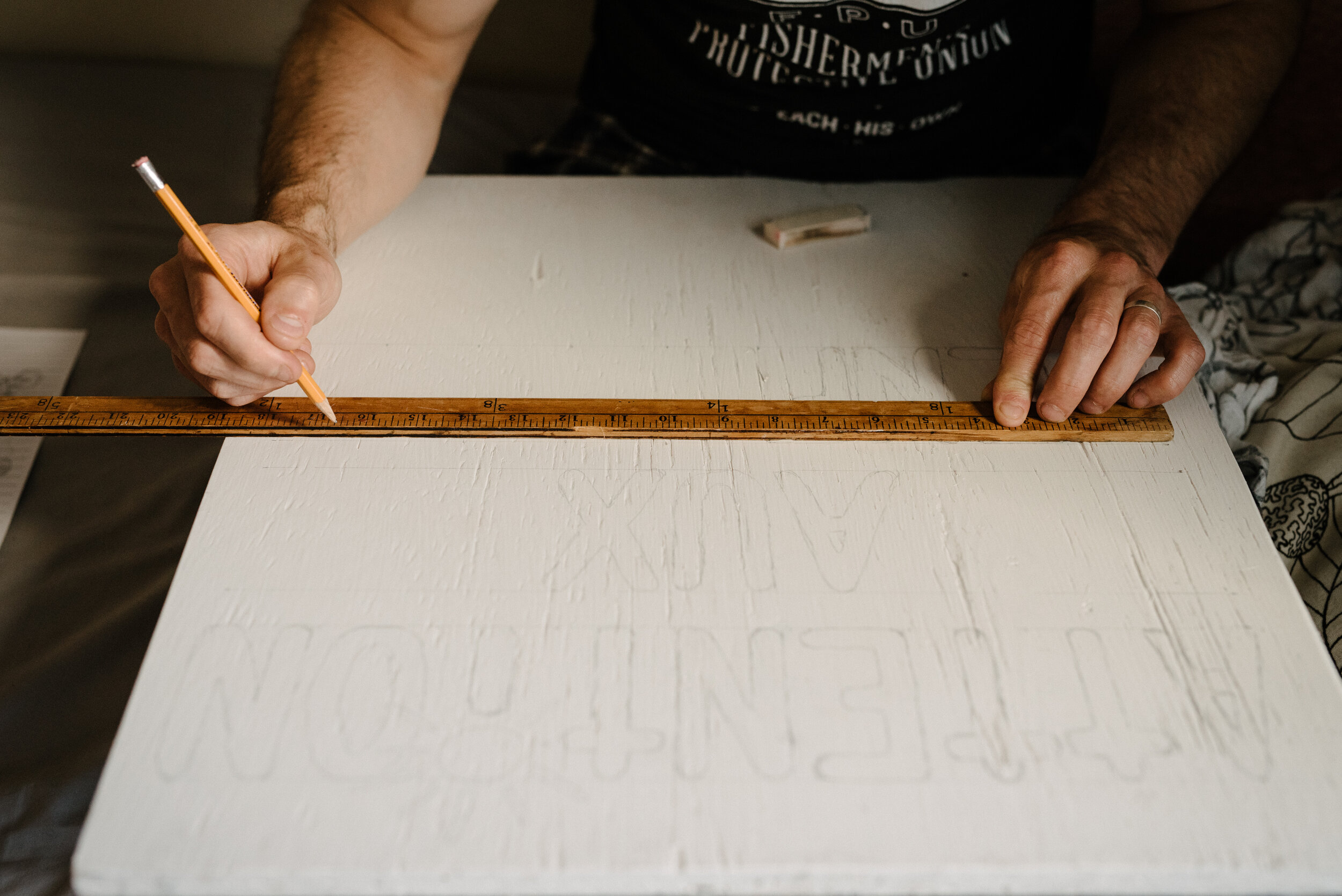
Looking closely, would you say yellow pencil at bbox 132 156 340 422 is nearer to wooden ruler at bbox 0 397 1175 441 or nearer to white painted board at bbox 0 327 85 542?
wooden ruler at bbox 0 397 1175 441

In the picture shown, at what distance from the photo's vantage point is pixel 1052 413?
2.73ft

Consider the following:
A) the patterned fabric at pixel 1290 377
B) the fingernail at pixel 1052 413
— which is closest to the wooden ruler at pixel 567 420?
the fingernail at pixel 1052 413

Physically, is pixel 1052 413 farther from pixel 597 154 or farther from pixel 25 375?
pixel 25 375

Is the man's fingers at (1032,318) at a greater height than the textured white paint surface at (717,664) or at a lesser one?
greater

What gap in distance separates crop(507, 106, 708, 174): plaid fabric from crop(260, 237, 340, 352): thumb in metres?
0.66

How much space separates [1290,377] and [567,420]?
0.90 m

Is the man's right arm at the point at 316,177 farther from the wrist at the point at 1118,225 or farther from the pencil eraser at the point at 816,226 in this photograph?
the wrist at the point at 1118,225

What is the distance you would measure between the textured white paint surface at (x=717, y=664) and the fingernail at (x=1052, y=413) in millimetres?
36

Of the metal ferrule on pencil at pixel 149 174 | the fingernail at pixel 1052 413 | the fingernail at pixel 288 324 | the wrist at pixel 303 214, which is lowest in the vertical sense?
the fingernail at pixel 1052 413

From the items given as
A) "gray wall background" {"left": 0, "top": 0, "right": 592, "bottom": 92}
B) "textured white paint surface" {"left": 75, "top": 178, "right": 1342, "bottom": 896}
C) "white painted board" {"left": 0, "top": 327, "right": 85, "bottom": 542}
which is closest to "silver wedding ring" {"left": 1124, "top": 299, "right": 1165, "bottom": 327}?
"textured white paint surface" {"left": 75, "top": 178, "right": 1342, "bottom": 896}

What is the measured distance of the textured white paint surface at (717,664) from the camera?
0.55 m

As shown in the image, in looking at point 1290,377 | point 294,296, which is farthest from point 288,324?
point 1290,377

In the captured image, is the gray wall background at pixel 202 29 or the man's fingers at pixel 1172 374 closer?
the man's fingers at pixel 1172 374

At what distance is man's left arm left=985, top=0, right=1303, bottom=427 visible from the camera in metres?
0.83
